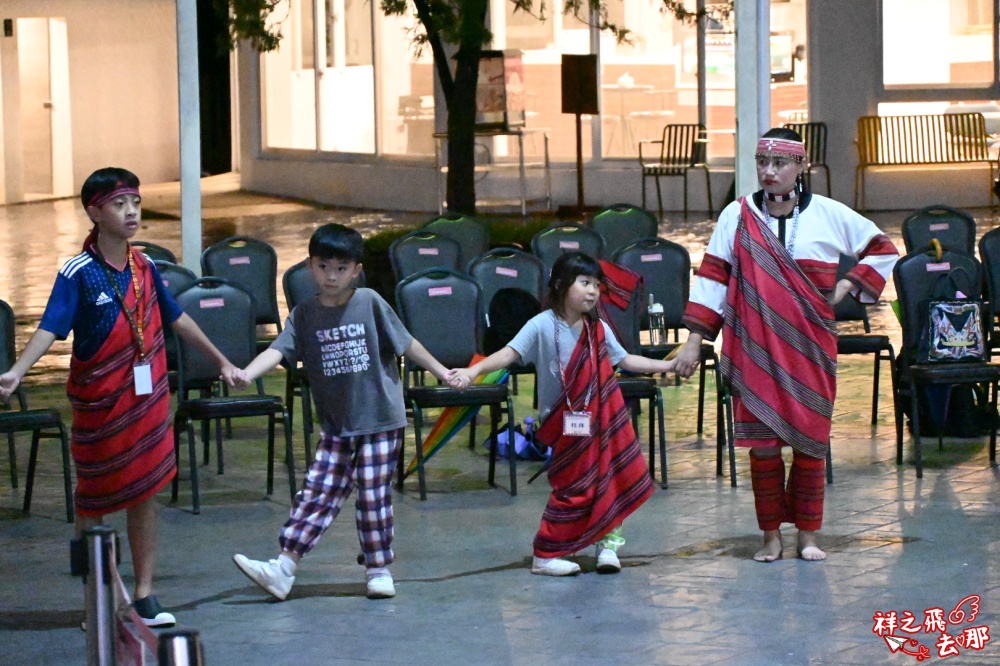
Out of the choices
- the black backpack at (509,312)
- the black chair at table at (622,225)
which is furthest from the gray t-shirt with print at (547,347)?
the black chair at table at (622,225)

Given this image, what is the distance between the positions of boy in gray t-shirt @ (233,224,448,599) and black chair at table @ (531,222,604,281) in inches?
171

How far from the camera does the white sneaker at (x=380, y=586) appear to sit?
6125 mm

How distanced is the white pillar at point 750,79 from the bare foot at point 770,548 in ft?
12.9

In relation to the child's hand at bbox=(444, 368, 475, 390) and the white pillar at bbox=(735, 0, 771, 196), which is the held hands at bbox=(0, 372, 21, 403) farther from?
the white pillar at bbox=(735, 0, 771, 196)

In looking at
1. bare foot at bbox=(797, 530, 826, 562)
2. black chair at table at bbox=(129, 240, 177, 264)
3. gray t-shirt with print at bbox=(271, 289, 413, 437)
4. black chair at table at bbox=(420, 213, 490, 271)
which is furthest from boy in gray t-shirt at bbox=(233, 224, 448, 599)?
black chair at table at bbox=(420, 213, 490, 271)

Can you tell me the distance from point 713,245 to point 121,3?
20272mm

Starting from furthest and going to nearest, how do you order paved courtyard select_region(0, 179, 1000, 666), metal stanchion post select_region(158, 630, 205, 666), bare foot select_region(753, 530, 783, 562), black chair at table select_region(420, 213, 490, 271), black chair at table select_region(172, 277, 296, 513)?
black chair at table select_region(420, 213, 490, 271) → black chair at table select_region(172, 277, 296, 513) → bare foot select_region(753, 530, 783, 562) → paved courtyard select_region(0, 179, 1000, 666) → metal stanchion post select_region(158, 630, 205, 666)

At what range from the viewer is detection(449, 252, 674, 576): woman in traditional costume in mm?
6344

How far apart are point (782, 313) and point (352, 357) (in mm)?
1621

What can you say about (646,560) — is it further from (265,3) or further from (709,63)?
(709,63)

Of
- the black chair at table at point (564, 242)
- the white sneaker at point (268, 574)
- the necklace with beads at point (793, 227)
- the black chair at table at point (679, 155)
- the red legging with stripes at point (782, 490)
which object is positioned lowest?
the white sneaker at point (268, 574)

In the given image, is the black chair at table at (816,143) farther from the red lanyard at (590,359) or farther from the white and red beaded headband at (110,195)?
the white and red beaded headband at (110,195)

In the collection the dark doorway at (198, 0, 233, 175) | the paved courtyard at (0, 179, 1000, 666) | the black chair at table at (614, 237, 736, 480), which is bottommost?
the paved courtyard at (0, 179, 1000, 666)

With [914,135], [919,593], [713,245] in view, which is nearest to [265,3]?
[713,245]
